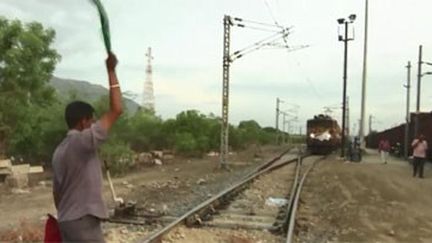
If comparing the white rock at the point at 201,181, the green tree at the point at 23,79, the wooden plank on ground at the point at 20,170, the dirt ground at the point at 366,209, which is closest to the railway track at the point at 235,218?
the dirt ground at the point at 366,209

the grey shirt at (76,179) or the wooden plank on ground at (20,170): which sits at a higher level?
the grey shirt at (76,179)

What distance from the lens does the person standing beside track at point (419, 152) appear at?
26766 millimetres

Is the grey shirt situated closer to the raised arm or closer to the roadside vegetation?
the raised arm

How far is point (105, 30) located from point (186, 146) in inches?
1610

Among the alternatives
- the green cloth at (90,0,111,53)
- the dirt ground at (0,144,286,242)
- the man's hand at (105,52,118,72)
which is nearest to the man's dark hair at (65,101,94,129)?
the man's hand at (105,52,118,72)

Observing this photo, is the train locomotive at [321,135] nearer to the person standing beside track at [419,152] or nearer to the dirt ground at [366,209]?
the person standing beside track at [419,152]

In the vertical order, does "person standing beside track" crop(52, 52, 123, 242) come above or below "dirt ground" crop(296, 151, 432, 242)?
above

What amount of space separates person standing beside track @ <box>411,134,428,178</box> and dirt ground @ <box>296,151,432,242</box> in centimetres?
48

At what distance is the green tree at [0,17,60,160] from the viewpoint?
99.7 feet

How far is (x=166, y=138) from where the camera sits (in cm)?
4794

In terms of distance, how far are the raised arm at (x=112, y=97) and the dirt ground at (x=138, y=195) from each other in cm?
696

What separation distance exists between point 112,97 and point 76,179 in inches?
24.3

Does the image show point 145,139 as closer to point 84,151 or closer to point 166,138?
point 166,138

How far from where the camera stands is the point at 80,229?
193 inches
